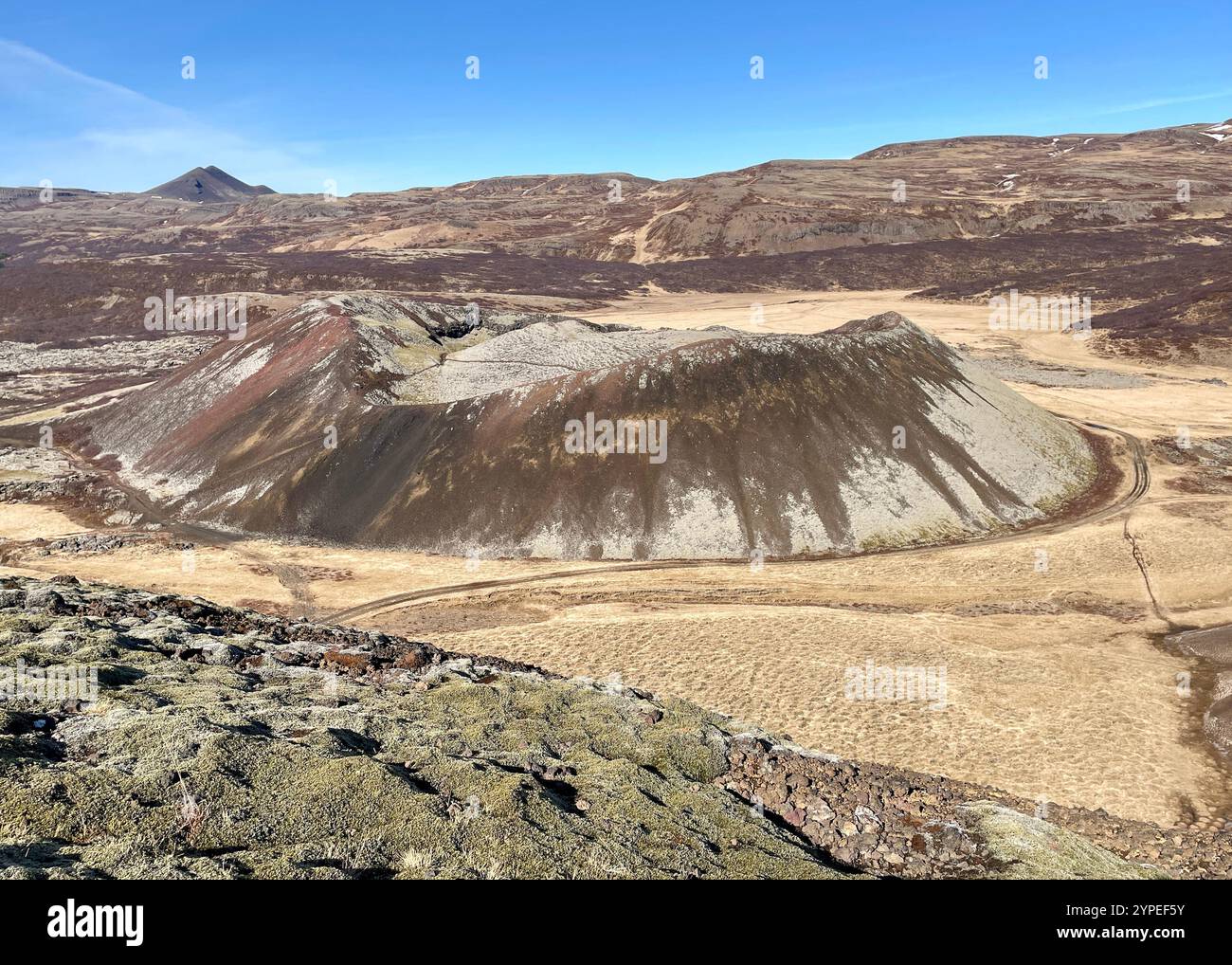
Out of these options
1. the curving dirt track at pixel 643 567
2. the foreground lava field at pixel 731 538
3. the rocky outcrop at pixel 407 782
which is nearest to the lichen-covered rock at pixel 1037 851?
the rocky outcrop at pixel 407 782

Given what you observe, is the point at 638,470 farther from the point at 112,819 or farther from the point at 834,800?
the point at 112,819

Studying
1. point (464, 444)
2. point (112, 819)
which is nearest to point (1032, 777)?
point (112, 819)

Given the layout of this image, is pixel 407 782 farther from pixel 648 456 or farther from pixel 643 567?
pixel 648 456

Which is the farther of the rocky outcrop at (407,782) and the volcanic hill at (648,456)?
the volcanic hill at (648,456)

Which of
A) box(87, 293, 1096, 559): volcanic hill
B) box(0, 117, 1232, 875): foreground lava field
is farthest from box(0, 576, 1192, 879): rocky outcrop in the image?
box(87, 293, 1096, 559): volcanic hill

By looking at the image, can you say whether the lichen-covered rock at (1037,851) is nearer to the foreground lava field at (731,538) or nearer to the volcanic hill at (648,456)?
the foreground lava field at (731,538)

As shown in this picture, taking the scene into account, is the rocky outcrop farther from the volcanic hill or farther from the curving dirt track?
the volcanic hill
